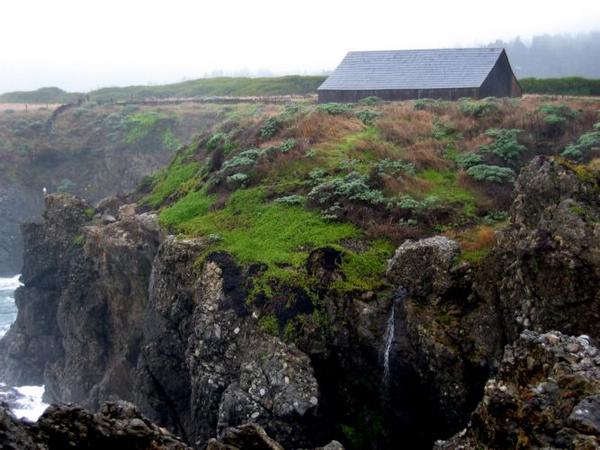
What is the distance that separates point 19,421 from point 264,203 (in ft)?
53.8

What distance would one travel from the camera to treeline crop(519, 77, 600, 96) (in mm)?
49219

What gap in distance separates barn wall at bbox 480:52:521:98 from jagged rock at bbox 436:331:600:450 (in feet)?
105

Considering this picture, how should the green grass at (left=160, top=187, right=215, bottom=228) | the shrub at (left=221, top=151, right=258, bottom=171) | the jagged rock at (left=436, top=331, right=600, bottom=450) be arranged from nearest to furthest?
the jagged rock at (left=436, top=331, right=600, bottom=450)
the green grass at (left=160, top=187, right=215, bottom=228)
the shrub at (left=221, top=151, right=258, bottom=171)

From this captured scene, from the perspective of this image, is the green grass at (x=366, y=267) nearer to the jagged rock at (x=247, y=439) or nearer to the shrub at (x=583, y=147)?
the jagged rock at (x=247, y=439)

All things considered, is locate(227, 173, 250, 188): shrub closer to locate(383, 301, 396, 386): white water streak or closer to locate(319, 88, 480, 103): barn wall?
locate(383, 301, 396, 386): white water streak

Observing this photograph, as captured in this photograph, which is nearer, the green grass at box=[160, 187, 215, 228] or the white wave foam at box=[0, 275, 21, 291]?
the green grass at box=[160, 187, 215, 228]

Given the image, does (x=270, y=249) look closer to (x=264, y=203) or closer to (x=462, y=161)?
(x=264, y=203)

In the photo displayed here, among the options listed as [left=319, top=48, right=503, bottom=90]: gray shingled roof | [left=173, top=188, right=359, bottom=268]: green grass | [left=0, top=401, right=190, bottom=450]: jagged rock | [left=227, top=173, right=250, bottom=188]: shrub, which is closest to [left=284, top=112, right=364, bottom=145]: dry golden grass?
[left=227, top=173, right=250, bottom=188]: shrub

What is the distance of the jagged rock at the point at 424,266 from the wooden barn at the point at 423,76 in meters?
24.8

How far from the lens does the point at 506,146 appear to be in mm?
27188

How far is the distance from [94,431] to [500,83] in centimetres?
4001

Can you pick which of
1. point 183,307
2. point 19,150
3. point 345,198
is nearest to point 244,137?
point 345,198

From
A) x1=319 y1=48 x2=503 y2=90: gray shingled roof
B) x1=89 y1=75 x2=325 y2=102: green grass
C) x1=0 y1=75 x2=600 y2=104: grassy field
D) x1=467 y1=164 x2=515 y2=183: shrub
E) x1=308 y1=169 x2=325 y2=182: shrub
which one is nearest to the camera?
x1=467 y1=164 x2=515 y2=183: shrub

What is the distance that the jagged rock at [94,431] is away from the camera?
11336 millimetres
